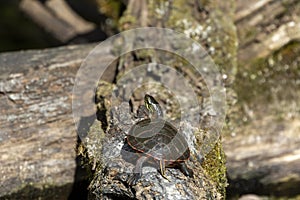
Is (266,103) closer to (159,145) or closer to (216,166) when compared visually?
(216,166)

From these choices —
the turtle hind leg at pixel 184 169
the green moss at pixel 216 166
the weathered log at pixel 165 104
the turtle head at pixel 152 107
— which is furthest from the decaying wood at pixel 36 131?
the turtle hind leg at pixel 184 169

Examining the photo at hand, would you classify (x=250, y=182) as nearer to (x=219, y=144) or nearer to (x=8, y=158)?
(x=219, y=144)

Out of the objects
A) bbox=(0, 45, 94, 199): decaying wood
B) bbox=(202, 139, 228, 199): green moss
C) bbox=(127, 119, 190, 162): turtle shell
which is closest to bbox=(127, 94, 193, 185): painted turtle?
bbox=(127, 119, 190, 162): turtle shell

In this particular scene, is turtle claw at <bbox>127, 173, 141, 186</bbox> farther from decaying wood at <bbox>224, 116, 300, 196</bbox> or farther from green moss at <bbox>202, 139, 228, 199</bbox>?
decaying wood at <bbox>224, 116, 300, 196</bbox>

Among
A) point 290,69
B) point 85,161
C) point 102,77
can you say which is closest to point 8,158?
point 85,161

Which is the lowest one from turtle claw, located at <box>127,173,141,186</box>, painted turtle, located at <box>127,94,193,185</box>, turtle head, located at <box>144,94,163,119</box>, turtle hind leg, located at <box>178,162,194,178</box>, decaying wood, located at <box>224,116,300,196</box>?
turtle claw, located at <box>127,173,141,186</box>

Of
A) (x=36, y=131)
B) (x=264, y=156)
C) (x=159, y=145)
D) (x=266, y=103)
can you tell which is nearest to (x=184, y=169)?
(x=159, y=145)

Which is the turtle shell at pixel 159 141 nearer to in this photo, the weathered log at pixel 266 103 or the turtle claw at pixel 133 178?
the turtle claw at pixel 133 178
